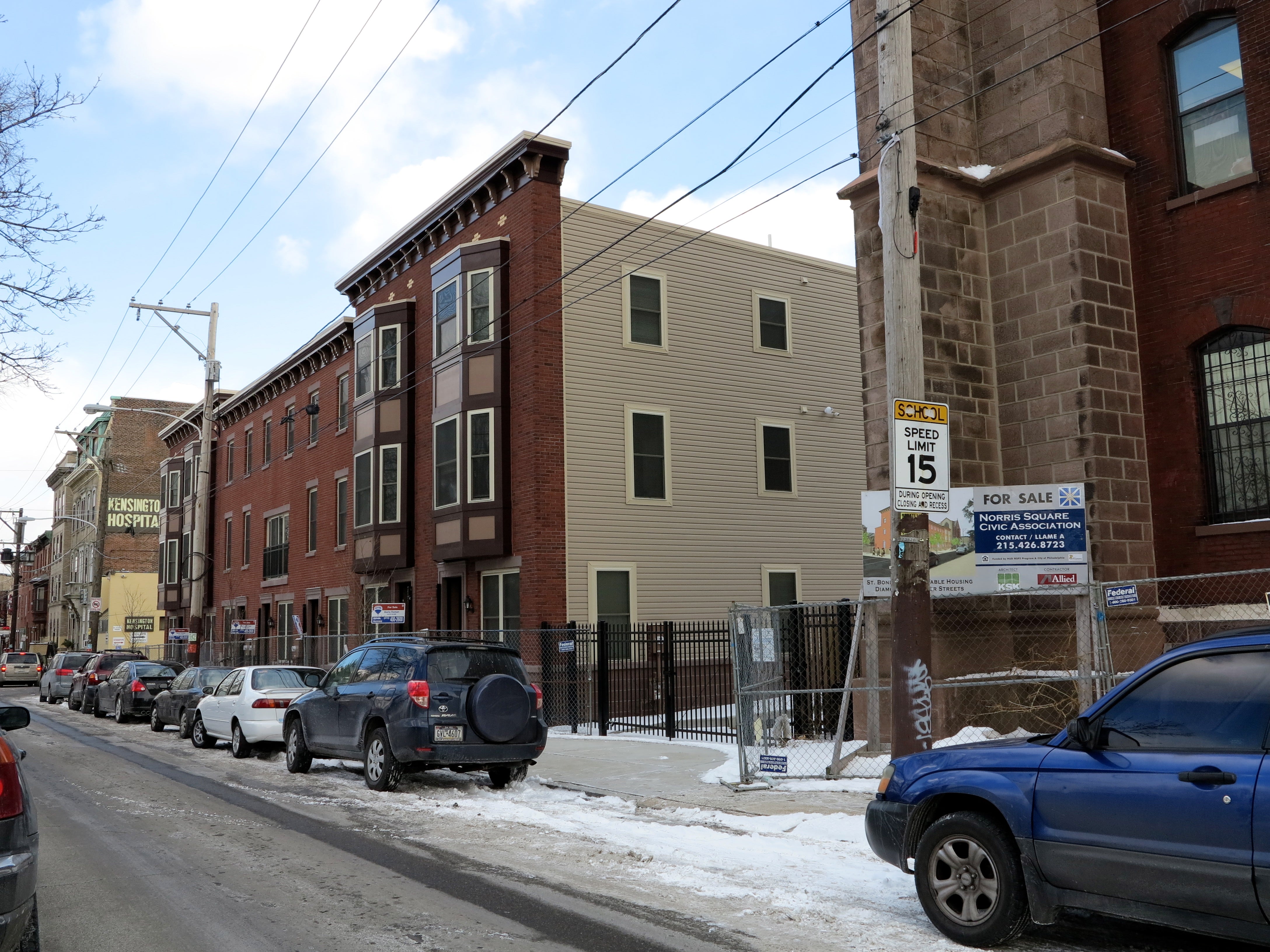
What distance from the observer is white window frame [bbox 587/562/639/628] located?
936 inches

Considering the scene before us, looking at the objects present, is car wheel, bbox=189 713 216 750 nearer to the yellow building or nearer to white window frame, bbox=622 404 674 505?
white window frame, bbox=622 404 674 505

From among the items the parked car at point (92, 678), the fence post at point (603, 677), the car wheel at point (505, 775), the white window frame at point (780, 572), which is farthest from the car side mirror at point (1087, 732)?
the parked car at point (92, 678)

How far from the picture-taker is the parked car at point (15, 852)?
4.76 metres

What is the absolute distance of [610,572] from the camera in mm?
24219

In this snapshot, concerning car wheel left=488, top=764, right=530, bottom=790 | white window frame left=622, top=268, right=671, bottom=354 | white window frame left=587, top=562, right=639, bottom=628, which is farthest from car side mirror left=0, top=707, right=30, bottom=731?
white window frame left=622, top=268, right=671, bottom=354

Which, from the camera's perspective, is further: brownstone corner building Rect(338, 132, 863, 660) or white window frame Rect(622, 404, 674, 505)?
white window frame Rect(622, 404, 674, 505)

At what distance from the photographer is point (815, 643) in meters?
16.1

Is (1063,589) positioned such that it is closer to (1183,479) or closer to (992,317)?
(1183,479)

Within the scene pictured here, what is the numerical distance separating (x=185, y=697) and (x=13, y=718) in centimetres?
1699

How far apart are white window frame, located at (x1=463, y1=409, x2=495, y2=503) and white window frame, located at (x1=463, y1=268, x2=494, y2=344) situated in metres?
1.59

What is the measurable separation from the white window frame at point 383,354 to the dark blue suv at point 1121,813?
2397cm

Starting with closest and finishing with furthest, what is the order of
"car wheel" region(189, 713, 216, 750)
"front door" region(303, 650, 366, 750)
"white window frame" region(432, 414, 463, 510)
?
"front door" region(303, 650, 366, 750) → "car wheel" region(189, 713, 216, 750) → "white window frame" region(432, 414, 463, 510)

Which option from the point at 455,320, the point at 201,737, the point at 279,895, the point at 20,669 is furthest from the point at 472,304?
the point at 20,669

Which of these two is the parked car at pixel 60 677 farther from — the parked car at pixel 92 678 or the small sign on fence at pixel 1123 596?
the small sign on fence at pixel 1123 596
